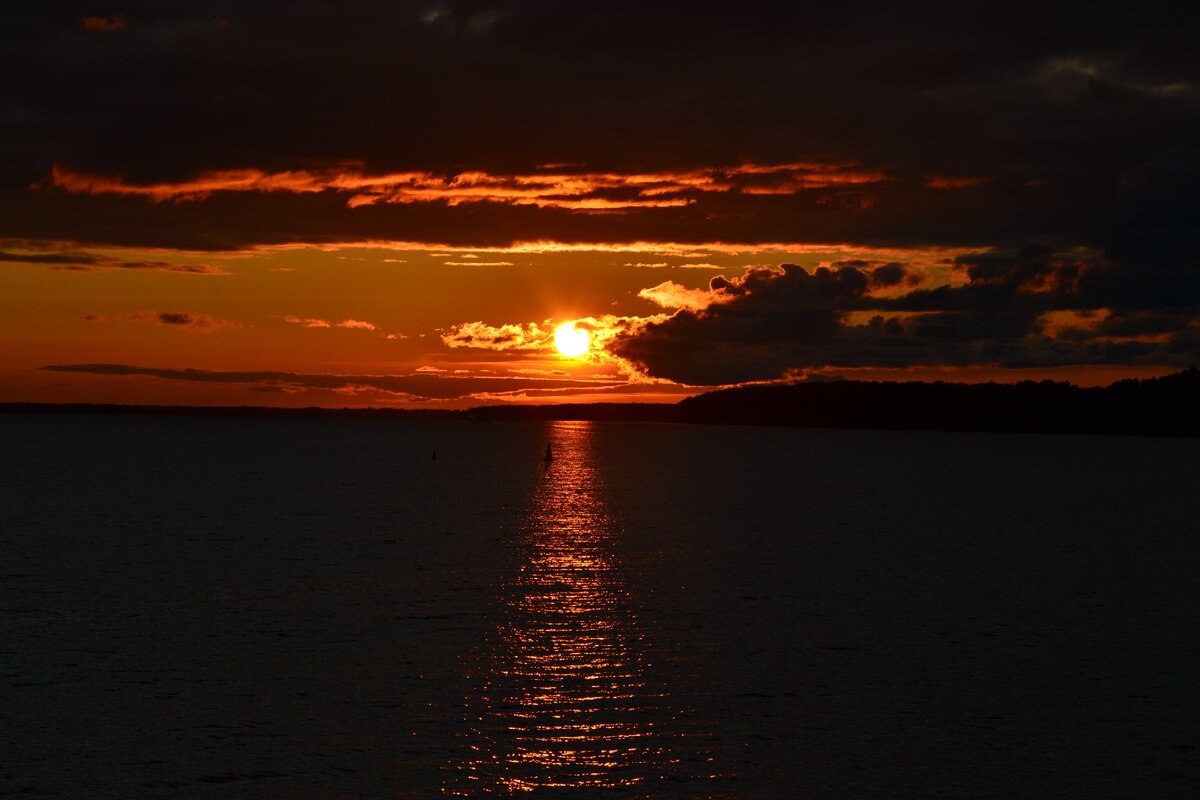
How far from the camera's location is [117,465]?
555ft

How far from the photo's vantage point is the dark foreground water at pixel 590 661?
81.0ft

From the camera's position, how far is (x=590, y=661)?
3431 cm

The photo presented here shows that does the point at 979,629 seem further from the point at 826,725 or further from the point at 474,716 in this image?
the point at 474,716

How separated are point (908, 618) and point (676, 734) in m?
19.8

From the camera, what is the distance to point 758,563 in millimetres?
60625

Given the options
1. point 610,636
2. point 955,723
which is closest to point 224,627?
point 610,636

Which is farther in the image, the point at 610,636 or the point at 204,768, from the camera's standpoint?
the point at 610,636

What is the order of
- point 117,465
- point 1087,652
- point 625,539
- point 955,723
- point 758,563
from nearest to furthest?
point 955,723
point 1087,652
point 758,563
point 625,539
point 117,465

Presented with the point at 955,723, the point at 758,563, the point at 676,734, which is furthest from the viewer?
the point at 758,563

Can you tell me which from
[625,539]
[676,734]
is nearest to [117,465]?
[625,539]

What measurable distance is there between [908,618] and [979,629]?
2944 mm

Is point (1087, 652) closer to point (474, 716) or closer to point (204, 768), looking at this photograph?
point (474, 716)

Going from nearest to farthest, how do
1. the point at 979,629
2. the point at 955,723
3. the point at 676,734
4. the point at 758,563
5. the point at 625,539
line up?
1. the point at 676,734
2. the point at 955,723
3. the point at 979,629
4. the point at 758,563
5. the point at 625,539

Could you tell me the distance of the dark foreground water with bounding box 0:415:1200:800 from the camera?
2470cm
